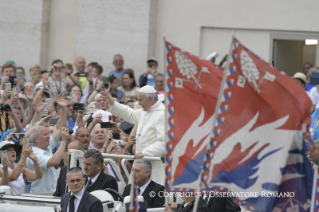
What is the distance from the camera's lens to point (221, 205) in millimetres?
9914

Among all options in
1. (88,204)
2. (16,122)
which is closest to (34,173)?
(88,204)

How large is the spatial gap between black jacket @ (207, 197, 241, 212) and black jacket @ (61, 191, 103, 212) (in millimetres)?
1343

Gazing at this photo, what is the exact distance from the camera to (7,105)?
1341 cm

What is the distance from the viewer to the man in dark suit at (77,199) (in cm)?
957

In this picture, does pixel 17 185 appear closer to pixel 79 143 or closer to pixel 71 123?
pixel 79 143

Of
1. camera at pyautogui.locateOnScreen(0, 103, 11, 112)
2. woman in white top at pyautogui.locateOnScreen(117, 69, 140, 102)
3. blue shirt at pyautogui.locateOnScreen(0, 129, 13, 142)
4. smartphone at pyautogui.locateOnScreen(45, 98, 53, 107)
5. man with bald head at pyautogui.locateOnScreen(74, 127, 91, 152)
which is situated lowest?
blue shirt at pyautogui.locateOnScreen(0, 129, 13, 142)

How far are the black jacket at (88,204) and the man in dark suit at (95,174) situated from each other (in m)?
1.09

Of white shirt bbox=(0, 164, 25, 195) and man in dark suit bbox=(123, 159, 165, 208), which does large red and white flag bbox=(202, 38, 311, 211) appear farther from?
white shirt bbox=(0, 164, 25, 195)

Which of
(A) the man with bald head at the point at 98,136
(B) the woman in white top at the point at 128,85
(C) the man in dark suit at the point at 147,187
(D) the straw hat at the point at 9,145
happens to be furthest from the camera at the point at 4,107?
(B) the woman in white top at the point at 128,85

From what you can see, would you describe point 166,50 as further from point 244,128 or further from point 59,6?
point 59,6

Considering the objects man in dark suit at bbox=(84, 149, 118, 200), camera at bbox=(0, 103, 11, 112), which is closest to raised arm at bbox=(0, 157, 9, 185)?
man in dark suit at bbox=(84, 149, 118, 200)

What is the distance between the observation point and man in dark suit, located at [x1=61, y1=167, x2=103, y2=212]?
957 cm

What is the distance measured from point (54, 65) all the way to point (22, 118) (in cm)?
145

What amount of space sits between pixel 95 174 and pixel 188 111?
9.85 ft
